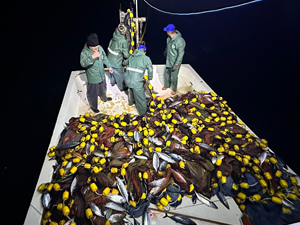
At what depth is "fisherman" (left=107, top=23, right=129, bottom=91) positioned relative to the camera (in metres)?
3.01

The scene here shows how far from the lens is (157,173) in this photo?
1.91m

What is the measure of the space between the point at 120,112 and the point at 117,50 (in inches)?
42.3

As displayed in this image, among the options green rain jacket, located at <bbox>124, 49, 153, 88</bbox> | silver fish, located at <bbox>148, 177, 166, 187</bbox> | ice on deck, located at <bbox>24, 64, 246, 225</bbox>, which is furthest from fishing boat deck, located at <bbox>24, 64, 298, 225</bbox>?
green rain jacket, located at <bbox>124, 49, 153, 88</bbox>

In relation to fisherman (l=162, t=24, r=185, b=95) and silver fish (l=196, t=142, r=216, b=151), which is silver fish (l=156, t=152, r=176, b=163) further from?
fisherman (l=162, t=24, r=185, b=95)

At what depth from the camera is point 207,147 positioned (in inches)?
84.3

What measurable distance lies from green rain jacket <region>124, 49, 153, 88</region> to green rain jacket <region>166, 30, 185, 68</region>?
754 millimetres

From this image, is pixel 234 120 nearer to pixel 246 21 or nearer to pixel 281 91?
pixel 281 91

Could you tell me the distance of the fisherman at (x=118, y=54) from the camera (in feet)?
9.87

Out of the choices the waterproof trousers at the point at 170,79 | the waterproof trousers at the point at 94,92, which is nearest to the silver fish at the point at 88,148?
the waterproof trousers at the point at 94,92

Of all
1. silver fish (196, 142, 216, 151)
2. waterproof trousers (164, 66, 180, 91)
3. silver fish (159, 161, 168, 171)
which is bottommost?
silver fish (159, 161, 168, 171)

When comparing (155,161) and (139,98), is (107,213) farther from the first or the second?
(139,98)

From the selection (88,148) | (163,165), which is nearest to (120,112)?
(88,148)

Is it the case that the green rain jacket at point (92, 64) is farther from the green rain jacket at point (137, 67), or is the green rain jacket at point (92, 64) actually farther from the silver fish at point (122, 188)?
the silver fish at point (122, 188)

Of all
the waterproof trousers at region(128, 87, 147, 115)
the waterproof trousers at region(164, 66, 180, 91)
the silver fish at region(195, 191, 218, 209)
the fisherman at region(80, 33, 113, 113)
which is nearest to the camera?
the silver fish at region(195, 191, 218, 209)
